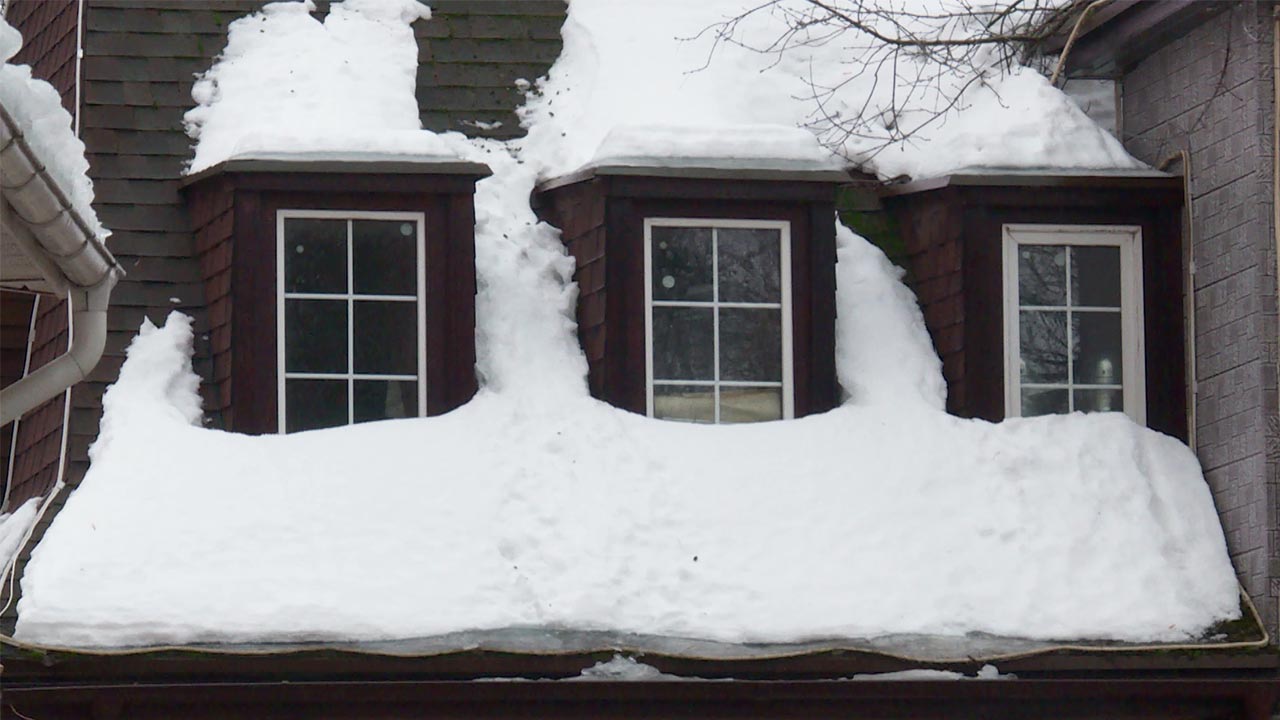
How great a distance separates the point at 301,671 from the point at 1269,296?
4.49m

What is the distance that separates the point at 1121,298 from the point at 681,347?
2.12 m

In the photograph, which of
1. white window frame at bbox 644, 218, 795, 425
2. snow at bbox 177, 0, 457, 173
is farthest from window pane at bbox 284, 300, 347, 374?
white window frame at bbox 644, 218, 795, 425

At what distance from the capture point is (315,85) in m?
11.6

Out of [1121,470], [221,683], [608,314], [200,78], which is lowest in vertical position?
[221,683]

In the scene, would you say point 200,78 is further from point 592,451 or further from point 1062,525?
point 1062,525

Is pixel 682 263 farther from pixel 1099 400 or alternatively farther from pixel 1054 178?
pixel 1099 400

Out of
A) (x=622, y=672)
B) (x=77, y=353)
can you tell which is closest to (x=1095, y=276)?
(x=622, y=672)

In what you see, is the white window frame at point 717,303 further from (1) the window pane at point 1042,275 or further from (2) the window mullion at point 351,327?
(2) the window mullion at point 351,327

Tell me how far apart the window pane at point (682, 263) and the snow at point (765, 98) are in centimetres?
43

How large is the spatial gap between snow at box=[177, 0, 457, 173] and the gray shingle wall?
3.47m

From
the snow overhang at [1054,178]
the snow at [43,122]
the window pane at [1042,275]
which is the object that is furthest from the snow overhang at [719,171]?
the snow at [43,122]

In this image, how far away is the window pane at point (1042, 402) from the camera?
11117 mm

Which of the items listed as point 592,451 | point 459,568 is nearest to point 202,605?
point 459,568

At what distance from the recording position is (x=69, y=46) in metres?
11.7
